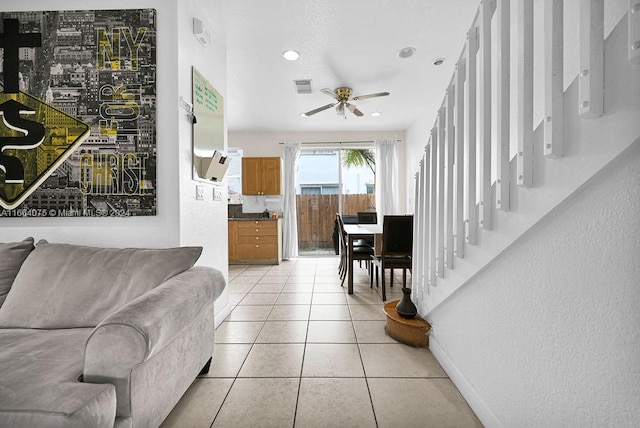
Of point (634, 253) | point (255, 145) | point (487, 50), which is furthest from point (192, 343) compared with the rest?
point (255, 145)

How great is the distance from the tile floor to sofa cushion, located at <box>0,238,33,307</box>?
3.76ft

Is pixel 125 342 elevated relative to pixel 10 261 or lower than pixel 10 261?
lower

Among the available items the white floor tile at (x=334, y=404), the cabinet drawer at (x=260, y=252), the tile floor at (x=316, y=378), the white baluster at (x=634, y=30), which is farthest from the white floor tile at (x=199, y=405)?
the cabinet drawer at (x=260, y=252)

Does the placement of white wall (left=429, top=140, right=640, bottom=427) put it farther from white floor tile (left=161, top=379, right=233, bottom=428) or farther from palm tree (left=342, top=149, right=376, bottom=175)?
palm tree (left=342, top=149, right=376, bottom=175)

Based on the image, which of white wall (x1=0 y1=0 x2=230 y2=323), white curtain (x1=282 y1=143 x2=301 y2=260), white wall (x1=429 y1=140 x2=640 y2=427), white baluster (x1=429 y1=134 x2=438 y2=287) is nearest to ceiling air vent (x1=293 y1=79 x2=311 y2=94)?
white wall (x1=0 y1=0 x2=230 y2=323)

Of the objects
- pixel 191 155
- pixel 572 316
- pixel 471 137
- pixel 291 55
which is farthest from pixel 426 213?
pixel 291 55

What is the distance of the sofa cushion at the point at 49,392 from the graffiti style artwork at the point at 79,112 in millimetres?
1061

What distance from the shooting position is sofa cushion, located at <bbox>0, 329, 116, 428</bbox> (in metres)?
0.87

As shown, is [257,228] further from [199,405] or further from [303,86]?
[199,405]

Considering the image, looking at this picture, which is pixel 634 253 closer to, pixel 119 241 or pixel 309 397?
pixel 309 397

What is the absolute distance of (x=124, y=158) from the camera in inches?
79.4

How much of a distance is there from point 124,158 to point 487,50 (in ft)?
7.40

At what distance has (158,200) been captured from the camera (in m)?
2.04

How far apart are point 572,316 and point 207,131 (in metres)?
2.55
